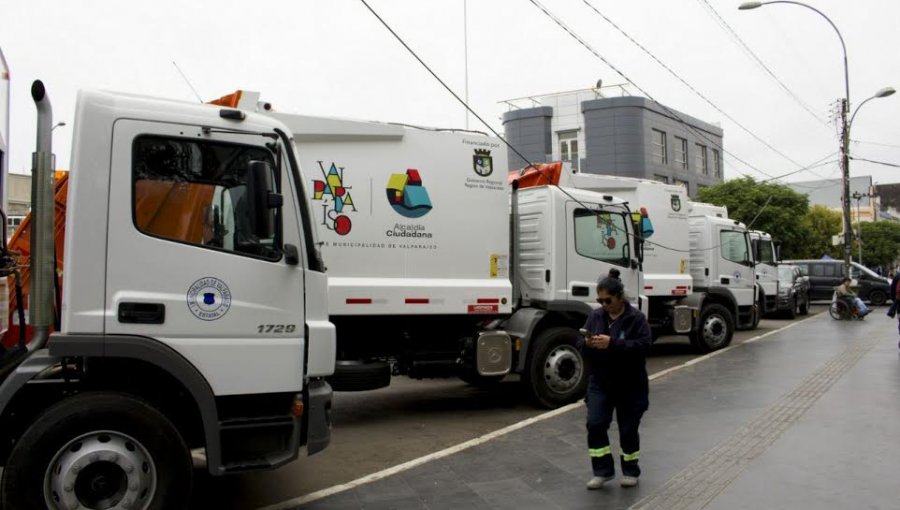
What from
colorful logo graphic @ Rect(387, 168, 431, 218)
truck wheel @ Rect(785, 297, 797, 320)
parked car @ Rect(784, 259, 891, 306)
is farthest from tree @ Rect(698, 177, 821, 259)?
colorful logo graphic @ Rect(387, 168, 431, 218)

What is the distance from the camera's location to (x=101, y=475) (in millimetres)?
3824

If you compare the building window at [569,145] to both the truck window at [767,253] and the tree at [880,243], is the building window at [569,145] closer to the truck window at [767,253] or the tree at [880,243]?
the truck window at [767,253]

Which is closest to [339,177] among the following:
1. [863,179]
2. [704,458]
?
[704,458]

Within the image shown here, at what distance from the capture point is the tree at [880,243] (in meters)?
54.0

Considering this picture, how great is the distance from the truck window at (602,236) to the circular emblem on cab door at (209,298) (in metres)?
5.27

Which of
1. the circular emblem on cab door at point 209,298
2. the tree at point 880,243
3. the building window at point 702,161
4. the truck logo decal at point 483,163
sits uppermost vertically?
the building window at point 702,161

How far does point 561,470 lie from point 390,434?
7.67ft

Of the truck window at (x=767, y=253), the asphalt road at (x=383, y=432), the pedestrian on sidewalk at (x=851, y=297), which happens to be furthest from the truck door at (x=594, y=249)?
the pedestrian on sidewalk at (x=851, y=297)

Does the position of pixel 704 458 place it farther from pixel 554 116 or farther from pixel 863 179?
pixel 863 179

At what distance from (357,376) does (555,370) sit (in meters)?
2.52

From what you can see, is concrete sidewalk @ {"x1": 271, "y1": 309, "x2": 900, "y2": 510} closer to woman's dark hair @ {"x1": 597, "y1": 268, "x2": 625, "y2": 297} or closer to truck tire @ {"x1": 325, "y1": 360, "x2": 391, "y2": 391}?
truck tire @ {"x1": 325, "y1": 360, "x2": 391, "y2": 391}

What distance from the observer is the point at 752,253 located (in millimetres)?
15102

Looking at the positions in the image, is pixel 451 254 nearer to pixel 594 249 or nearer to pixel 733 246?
pixel 594 249

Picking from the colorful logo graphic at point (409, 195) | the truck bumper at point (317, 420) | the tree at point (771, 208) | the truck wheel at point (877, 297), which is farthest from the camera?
the tree at point (771, 208)
